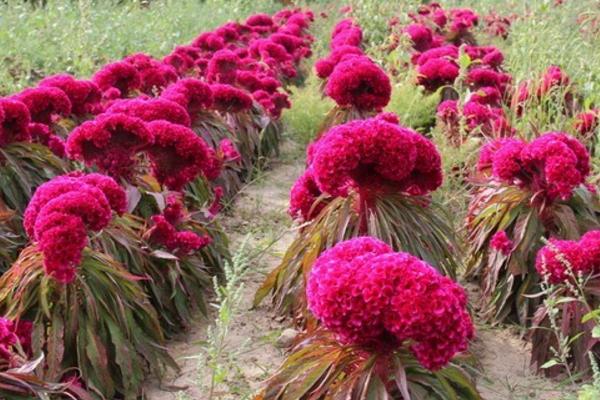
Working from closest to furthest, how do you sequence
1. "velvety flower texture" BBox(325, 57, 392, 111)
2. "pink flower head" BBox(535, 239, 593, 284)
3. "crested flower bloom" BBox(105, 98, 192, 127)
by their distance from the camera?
"pink flower head" BBox(535, 239, 593, 284) → "crested flower bloom" BBox(105, 98, 192, 127) → "velvety flower texture" BBox(325, 57, 392, 111)

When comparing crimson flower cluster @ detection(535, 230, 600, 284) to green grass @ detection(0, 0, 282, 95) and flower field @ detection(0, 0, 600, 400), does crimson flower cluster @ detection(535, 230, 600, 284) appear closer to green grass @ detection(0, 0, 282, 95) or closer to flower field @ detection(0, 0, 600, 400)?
flower field @ detection(0, 0, 600, 400)

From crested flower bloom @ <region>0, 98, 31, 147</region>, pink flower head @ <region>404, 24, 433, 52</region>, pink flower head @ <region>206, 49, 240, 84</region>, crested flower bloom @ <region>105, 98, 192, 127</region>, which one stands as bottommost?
pink flower head @ <region>404, 24, 433, 52</region>

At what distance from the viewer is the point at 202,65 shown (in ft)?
27.1

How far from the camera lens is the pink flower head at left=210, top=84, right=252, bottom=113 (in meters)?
6.70

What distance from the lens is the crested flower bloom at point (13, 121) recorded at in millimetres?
4414

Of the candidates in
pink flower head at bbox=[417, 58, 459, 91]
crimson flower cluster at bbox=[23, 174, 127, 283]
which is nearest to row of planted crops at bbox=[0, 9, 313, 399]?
crimson flower cluster at bbox=[23, 174, 127, 283]

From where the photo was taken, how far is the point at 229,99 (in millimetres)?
6781

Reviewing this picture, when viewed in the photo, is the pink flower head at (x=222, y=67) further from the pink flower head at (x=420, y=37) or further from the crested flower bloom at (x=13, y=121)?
the crested flower bloom at (x=13, y=121)

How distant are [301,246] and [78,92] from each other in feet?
5.88

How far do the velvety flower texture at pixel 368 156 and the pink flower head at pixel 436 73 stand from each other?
396cm

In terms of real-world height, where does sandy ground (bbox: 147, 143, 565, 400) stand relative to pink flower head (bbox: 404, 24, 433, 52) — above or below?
above

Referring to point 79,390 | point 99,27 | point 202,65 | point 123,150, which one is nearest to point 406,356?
point 79,390

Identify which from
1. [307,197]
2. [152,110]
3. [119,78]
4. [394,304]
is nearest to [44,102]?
[152,110]

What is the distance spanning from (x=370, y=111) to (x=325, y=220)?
7.13 ft
